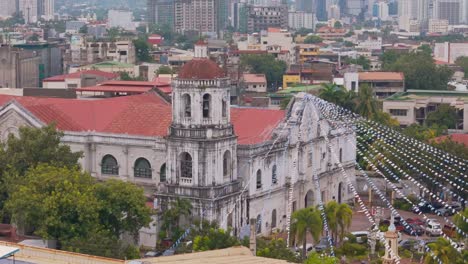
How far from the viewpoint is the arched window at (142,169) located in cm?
5694

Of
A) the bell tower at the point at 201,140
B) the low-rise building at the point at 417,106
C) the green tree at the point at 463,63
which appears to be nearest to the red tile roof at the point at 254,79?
the low-rise building at the point at 417,106

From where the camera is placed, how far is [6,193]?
51.5 meters

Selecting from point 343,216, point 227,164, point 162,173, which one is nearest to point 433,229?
point 343,216

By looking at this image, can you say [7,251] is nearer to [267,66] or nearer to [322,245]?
[322,245]

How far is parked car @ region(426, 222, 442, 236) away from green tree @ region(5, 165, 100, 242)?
680 inches

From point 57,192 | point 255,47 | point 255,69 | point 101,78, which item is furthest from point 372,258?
point 255,47

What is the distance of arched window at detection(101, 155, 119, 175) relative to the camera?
57.8m

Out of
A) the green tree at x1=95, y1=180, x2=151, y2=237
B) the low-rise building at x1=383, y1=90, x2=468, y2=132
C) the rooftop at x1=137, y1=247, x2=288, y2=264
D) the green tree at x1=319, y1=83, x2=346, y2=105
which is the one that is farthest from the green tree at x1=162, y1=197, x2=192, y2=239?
the low-rise building at x1=383, y1=90, x2=468, y2=132

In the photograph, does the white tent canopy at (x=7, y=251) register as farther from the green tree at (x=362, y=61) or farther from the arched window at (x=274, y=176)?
the green tree at (x=362, y=61)

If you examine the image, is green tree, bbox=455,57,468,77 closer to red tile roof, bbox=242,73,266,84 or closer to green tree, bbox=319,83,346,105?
red tile roof, bbox=242,73,266,84

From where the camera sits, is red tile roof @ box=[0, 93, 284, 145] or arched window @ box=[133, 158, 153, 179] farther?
red tile roof @ box=[0, 93, 284, 145]

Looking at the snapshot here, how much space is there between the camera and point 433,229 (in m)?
56.1

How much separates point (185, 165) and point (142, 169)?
4.86m

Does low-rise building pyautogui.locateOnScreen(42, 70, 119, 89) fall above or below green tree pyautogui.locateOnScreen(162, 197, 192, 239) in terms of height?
above
